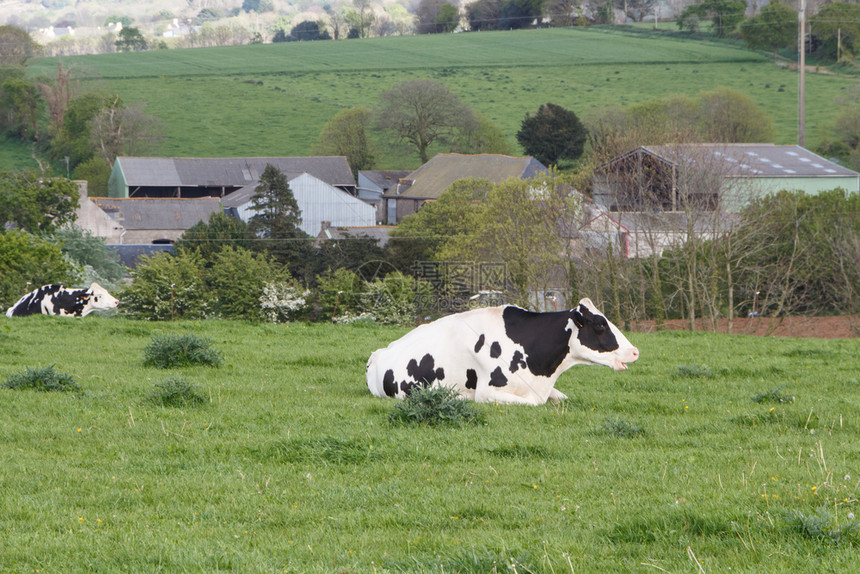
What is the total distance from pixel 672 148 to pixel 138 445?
29.8 meters

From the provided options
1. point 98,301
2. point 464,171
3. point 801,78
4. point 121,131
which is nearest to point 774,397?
point 98,301

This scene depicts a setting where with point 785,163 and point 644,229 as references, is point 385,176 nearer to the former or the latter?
point 785,163

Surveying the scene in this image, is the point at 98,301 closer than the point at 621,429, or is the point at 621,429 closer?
the point at 621,429

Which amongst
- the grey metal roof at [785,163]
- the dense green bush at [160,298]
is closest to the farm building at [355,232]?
the grey metal roof at [785,163]

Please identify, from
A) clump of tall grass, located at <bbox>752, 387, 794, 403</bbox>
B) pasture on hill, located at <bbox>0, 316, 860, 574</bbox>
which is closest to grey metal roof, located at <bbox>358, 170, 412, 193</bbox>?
pasture on hill, located at <bbox>0, 316, 860, 574</bbox>

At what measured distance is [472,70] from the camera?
142750mm

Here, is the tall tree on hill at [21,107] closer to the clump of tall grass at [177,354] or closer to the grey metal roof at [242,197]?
the grey metal roof at [242,197]

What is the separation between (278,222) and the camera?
213ft

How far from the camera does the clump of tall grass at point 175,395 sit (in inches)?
404

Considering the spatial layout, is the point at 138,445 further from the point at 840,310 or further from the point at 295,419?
the point at 840,310

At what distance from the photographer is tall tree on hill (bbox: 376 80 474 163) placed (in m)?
114

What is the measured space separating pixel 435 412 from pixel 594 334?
2874 millimetres

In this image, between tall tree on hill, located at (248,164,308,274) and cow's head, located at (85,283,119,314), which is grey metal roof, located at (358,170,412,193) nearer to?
tall tree on hill, located at (248,164,308,274)

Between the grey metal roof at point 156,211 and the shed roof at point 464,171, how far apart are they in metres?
20.6
